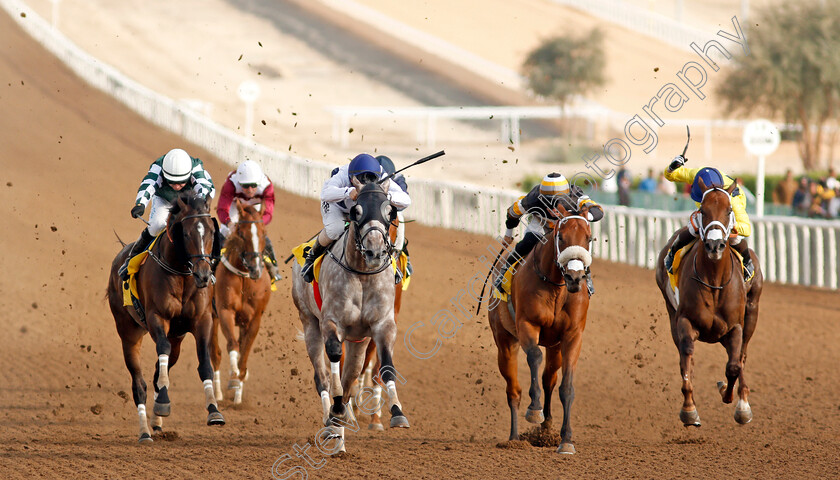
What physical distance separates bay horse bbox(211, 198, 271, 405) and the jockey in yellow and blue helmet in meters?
2.80

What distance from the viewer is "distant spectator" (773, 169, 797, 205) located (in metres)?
21.5

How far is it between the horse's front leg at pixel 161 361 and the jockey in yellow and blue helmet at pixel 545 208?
2844 millimetres

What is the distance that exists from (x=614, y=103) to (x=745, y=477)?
128 ft

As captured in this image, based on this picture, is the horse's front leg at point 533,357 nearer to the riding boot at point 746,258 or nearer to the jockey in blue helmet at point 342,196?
the jockey in blue helmet at point 342,196

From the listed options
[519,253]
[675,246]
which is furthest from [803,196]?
[519,253]

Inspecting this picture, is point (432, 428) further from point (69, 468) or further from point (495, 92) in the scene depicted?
point (495, 92)

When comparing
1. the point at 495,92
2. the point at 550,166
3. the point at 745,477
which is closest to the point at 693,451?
the point at 745,477

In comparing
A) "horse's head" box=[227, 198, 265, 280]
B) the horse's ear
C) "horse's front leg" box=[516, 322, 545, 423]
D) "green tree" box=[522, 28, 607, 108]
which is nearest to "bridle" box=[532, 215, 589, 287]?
"horse's front leg" box=[516, 322, 545, 423]

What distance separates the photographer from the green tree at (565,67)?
37312mm

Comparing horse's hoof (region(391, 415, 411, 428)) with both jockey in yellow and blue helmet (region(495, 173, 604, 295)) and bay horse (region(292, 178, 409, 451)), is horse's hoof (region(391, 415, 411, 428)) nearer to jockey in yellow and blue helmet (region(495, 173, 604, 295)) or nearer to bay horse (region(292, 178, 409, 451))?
bay horse (region(292, 178, 409, 451))

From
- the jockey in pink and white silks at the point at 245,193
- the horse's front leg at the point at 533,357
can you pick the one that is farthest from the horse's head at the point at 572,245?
the jockey in pink and white silks at the point at 245,193

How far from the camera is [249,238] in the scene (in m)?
10.4

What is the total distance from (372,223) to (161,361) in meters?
2.49

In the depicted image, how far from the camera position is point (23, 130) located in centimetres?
2720
